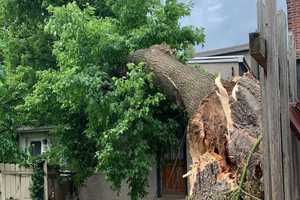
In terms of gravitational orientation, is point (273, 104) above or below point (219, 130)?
above

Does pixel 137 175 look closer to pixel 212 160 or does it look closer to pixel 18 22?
pixel 212 160

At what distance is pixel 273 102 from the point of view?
353cm

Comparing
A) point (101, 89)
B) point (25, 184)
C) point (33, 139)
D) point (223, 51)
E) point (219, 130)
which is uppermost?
point (223, 51)

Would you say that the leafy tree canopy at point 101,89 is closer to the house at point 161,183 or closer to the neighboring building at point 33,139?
the house at point 161,183

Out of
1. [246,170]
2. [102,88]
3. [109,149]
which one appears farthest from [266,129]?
[102,88]

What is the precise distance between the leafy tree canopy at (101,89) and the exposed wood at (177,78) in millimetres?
267

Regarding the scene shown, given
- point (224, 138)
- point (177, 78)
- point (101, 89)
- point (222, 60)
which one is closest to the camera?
point (224, 138)

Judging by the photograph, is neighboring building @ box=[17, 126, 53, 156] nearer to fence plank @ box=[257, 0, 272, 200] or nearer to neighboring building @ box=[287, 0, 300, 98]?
neighboring building @ box=[287, 0, 300, 98]

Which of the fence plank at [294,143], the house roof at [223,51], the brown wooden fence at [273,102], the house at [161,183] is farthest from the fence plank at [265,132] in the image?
the house roof at [223,51]

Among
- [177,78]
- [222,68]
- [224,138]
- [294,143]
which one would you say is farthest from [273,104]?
[222,68]

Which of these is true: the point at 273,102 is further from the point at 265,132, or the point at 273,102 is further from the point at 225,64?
the point at 225,64

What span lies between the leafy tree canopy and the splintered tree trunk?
1037mm

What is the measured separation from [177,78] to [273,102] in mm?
4408

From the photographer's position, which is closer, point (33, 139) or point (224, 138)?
point (224, 138)
